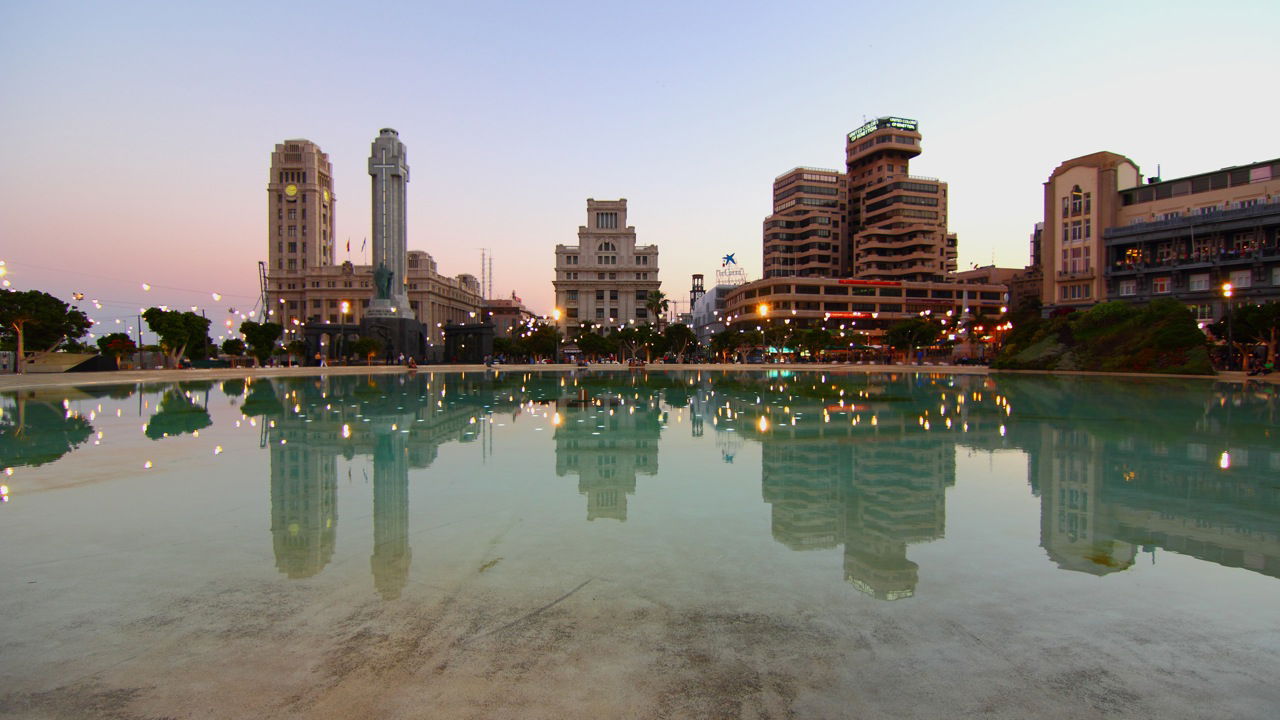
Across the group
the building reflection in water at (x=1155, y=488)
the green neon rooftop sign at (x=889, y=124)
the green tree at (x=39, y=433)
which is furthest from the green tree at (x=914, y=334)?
the green tree at (x=39, y=433)

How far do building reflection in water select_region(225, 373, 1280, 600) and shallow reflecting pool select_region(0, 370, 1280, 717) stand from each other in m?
0.10

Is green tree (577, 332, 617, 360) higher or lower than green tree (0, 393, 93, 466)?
higher

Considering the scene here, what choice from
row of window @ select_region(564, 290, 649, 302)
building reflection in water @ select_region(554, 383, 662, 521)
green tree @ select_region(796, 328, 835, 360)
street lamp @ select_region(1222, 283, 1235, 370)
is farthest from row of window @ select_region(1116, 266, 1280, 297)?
row of window @ select_region(564, 290, 649, 302)

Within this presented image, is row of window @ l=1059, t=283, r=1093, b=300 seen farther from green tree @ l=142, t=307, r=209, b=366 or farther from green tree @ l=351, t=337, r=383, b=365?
green tree @ l=142, t=307, r=209, b=366

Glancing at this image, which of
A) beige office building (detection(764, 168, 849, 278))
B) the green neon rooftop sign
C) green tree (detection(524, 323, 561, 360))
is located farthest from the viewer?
beige office building (detection(764, 168, 849, 278))

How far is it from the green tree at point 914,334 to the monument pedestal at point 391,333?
70313 millimetres

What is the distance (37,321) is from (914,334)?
96632 mm

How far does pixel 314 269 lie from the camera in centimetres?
14900

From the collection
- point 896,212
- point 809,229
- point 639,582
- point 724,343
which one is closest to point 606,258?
point 724,343

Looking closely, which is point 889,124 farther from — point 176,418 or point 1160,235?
point 176,418

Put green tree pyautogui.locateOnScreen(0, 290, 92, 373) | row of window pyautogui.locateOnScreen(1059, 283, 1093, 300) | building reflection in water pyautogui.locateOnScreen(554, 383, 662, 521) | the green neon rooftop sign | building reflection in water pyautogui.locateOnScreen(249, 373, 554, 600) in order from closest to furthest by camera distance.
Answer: building reflection in water pyautogui.locateOnScreen(249, 373, 554, 600)
building reflection in water pyautogui.locateOnScreen(554, 383, 662, 521)
green tree pyautogui.locateOnScreen(0, 290, 92, 373)
row of window pyautogui.locateOnScreen(1059, 283, 1093, 300)
the green neon rooftop sign

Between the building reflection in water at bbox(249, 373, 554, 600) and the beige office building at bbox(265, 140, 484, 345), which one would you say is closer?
the building reflection in water at bbox(249, 373, 554, 600)

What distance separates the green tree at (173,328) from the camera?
216 feet

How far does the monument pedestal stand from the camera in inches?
3634
